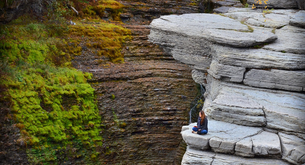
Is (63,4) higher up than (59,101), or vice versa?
(63,4)

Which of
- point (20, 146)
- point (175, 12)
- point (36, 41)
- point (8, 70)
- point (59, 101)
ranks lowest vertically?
point (20, 146)

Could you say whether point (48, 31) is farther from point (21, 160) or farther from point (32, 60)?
point (21, 160)

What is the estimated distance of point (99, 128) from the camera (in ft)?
49.0

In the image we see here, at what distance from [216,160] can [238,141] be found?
1.01 meters

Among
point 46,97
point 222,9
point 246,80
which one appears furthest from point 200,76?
point 222,9

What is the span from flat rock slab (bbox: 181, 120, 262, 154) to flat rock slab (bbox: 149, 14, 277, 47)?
4.14m

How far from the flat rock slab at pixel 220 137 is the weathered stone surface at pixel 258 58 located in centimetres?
315

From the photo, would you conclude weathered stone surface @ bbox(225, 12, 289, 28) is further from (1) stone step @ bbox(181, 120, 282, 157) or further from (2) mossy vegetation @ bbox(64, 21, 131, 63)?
(2) mossy vegetation @ bbox(64, 21, 131, 63)

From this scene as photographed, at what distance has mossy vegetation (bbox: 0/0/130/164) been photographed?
1291 centimetres

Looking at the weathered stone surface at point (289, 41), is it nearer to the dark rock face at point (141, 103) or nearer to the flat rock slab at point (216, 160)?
the flat rock slab at point (216, 160)

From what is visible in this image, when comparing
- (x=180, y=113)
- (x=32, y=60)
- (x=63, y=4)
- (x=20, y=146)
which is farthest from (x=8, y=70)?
(x=180, y=113)

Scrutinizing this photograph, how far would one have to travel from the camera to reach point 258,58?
11398 millimetres

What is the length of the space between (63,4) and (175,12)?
376 inches

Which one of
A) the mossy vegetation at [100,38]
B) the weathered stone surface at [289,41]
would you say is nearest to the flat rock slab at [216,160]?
the weathered stone surface at [289,41]
